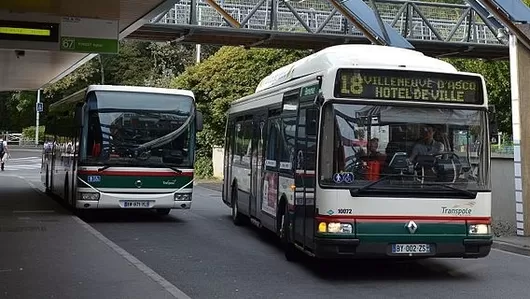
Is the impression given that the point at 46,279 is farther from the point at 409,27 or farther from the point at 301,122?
the point at 409,27

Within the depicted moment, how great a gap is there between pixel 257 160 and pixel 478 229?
5115mm

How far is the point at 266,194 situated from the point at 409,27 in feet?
47.5

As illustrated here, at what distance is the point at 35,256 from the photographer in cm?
1104

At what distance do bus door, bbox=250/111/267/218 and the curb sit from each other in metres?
4.56

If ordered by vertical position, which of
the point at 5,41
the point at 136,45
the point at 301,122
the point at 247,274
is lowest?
the point at 247,274

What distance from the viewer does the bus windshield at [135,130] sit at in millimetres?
15492

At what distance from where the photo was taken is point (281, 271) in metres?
10.4

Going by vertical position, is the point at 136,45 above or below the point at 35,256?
above

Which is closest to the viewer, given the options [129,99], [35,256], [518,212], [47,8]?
[35,256]

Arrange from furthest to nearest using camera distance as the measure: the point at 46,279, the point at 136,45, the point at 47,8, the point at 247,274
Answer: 1. the point at 136,45
2. the point at 47,8
3. the point at 247,274
4. the point at 46,279

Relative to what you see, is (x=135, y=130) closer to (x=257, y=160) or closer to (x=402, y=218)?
(x=257, y=160)

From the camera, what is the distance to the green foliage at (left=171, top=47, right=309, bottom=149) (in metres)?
32.9

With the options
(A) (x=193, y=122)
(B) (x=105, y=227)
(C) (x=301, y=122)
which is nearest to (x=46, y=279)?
(C) (x=301, y=122)

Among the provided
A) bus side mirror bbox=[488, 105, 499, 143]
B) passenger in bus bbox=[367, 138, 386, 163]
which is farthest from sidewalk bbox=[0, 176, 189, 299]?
bus side mirror bbox=[488, 105, 499, 143]
